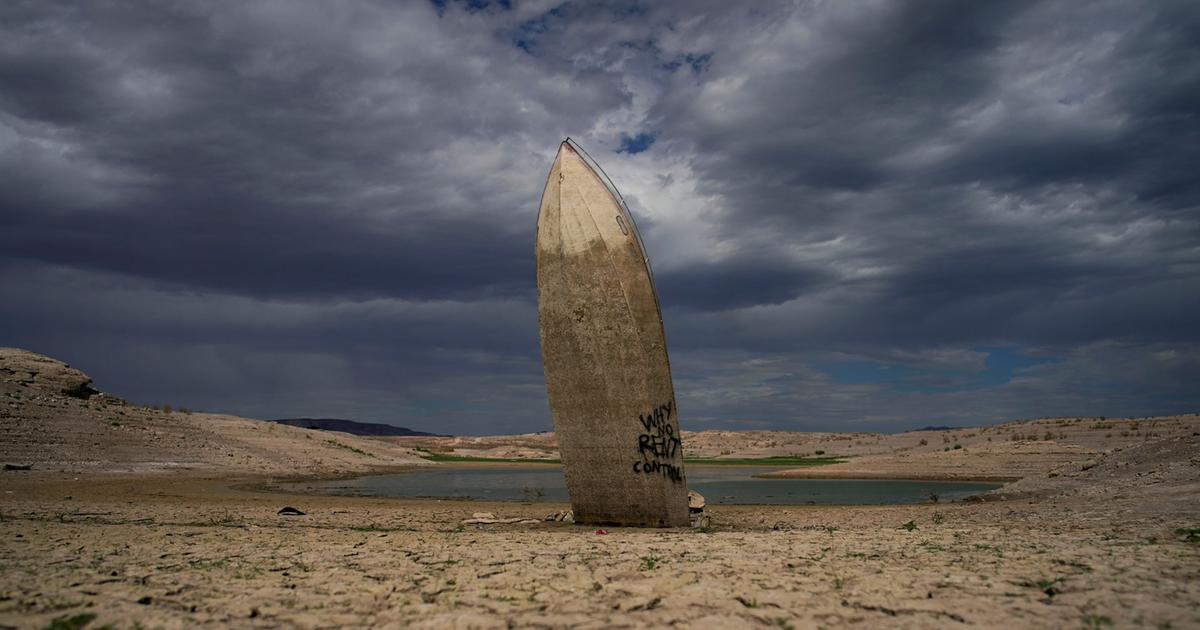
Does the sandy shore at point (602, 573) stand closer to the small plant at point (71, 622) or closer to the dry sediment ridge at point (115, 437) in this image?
the small plant at point (71, 622)

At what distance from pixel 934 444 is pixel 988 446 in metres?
13.6

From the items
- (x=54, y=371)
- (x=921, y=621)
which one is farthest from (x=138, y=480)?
(x=921, y=621)

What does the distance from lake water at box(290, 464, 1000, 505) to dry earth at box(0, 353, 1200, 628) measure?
13.5 ft

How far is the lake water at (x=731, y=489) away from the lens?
25250mm

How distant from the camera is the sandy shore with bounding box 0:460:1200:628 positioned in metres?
6.83

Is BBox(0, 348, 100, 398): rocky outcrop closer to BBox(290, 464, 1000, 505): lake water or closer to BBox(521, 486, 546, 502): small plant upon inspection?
BBox(290, 464, 1000, 505): lake water

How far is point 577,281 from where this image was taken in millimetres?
15320

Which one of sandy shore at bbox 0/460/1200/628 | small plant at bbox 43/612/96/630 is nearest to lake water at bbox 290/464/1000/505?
sandy shore at bbox 0/460/1200/628

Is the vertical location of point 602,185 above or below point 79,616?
above

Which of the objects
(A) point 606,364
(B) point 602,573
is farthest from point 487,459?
(B) point 602,573

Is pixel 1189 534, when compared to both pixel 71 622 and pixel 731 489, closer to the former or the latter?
pixel 71 622

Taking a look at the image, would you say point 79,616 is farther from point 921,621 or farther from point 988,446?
point 988,446

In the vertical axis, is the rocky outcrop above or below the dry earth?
above

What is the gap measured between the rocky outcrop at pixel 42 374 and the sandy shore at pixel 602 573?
2900cm
